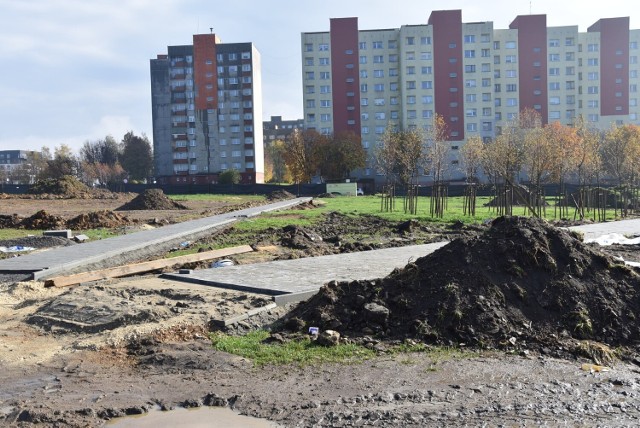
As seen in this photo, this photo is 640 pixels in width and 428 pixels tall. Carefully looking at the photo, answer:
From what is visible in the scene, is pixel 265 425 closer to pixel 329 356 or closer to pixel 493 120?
pixel 329 356

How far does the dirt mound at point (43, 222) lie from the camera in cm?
2403

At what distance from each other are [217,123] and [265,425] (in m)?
93.9

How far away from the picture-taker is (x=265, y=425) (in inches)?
179

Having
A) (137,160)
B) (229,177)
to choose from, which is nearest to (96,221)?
(229,177)

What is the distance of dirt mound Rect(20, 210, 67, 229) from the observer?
24.0 meters

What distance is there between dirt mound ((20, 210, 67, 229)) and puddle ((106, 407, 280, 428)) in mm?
20904

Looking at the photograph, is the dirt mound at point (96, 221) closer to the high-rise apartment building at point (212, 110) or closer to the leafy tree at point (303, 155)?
the leafy tree at point (303, 155)

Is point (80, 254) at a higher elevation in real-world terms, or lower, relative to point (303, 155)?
lower

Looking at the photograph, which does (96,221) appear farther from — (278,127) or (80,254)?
(278,127)

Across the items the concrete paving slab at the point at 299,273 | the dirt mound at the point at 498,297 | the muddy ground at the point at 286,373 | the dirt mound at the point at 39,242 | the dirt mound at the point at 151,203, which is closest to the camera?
the muddy ground at the point at 286,373

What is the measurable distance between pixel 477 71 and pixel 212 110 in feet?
134

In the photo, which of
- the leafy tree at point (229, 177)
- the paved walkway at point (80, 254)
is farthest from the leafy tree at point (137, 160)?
the paved walkway at point (80, 254)

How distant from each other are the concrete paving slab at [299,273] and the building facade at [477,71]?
7206cm

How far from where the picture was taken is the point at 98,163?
334 ft
